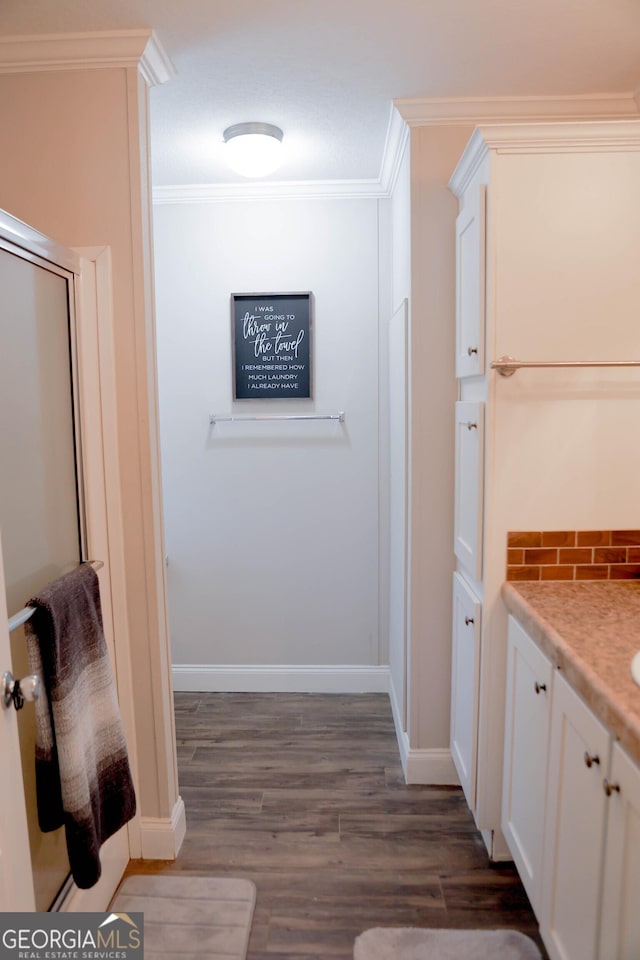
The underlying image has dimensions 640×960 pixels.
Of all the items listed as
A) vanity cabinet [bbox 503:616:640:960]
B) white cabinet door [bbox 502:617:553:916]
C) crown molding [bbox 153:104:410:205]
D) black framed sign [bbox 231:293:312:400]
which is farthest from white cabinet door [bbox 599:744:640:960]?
crown molding [bbox 153:104:410:205]

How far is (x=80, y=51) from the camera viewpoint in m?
1.80

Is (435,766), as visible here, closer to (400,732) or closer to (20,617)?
(400,732)

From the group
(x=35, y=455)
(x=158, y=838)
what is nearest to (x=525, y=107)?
(x=35, y=455)

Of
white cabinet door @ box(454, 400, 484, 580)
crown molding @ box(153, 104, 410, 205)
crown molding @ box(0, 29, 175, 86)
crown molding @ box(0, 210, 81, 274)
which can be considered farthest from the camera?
crown molding @ box(153, 104, 410, 205)

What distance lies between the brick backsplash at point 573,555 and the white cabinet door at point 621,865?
77 centimetres

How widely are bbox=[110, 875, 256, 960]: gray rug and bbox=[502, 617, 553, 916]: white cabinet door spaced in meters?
0.79

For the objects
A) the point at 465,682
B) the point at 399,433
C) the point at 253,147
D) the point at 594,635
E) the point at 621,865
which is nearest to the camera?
the point at 621,865

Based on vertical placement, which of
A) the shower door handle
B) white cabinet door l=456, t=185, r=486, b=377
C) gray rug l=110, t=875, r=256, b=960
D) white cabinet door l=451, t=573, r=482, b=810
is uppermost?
white cabinet door l=456, t=185, r=486, b=377

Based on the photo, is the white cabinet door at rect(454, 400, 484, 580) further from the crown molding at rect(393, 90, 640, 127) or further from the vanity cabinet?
the crown molding at rect(393, 90, 640, 127)

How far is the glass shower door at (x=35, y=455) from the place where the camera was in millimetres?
1417

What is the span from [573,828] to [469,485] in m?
1.00

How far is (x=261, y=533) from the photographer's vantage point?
124 inches

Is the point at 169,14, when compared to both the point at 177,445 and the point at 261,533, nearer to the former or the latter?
the point at 177,445

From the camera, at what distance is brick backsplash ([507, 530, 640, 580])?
187 centimetres
